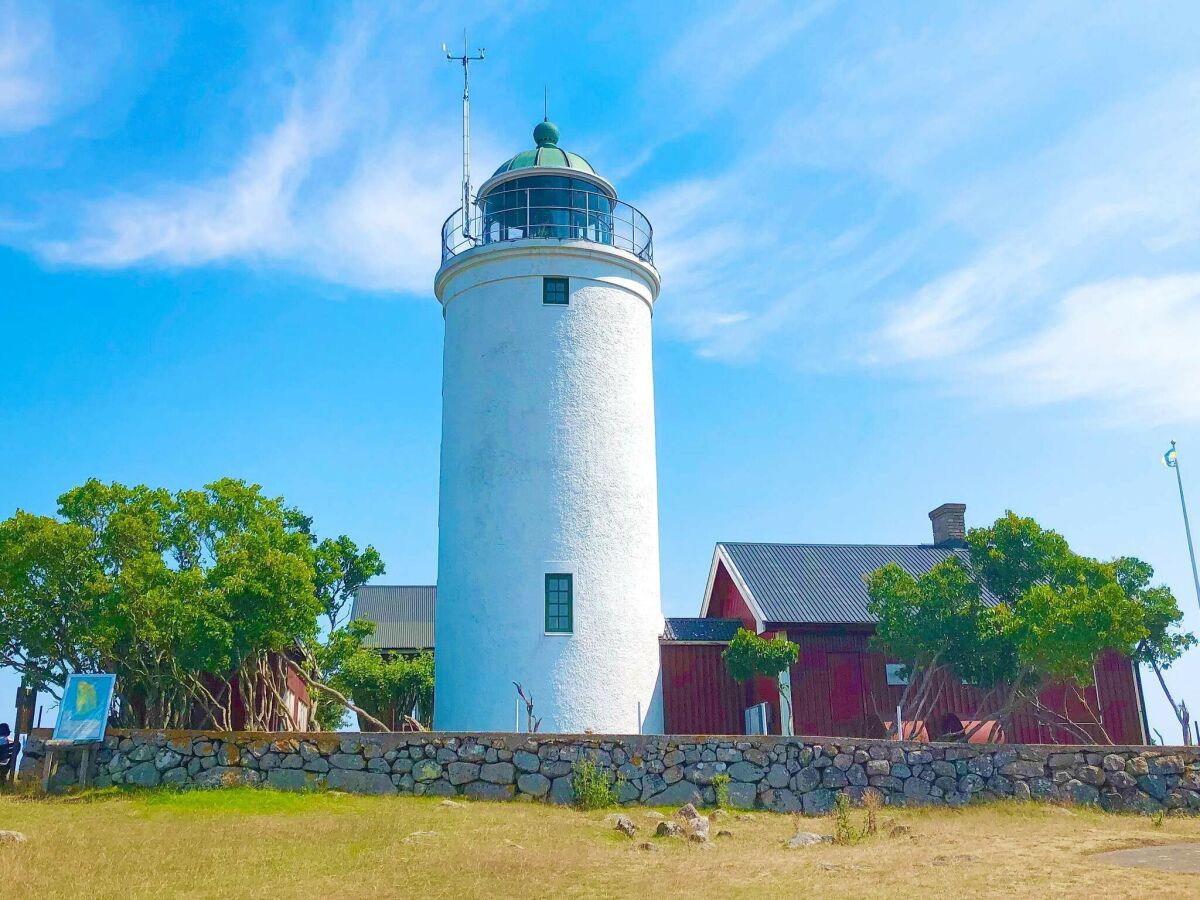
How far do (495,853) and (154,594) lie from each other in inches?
340

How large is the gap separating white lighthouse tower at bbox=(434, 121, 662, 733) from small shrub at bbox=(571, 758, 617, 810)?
3.52 meters

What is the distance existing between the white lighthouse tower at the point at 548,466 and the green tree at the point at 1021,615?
5098 mm

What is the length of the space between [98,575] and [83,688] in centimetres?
237

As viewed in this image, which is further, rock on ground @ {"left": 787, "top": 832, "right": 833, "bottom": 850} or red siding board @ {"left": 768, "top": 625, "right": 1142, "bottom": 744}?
red siding board @ {"left": 768, "top": 625, "right": 1142, "bottom": 744}

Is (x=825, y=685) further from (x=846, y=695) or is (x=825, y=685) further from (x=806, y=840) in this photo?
(x=806, y=840)

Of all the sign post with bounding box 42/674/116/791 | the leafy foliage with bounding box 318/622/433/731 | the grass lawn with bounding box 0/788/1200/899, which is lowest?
the grass lawn with bounding box 0/788/1200/899

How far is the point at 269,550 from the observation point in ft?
64.1

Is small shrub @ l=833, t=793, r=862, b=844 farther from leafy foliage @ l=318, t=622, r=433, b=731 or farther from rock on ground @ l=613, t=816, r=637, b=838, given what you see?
leafy foliage @ l=318, t=622, r=433, b=731

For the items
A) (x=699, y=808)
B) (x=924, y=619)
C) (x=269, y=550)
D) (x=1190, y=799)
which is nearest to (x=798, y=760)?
(x=699, y=808)

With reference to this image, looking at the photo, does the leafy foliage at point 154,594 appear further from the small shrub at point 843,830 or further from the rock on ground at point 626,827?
the small shrub at point 843,830

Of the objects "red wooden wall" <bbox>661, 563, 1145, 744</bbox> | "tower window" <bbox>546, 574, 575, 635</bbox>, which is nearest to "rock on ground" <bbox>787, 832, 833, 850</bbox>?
"tower window" <bbox>546, 574, 575, 635</bbox>

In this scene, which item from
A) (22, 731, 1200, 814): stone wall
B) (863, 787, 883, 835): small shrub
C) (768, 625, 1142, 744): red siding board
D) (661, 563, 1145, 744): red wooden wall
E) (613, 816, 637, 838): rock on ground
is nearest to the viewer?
(613, 816, 637, 838): rock on ground

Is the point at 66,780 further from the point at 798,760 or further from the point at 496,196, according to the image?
the point at 496,196

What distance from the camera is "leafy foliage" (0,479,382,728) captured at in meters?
18.8
